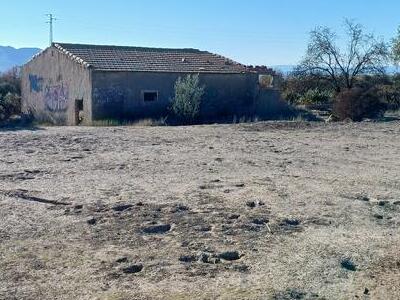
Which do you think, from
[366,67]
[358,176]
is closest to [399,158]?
[358,176]

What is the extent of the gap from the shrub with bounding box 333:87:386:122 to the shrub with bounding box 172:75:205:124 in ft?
20.3

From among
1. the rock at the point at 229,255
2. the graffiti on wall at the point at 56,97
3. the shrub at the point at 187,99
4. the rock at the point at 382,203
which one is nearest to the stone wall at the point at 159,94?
the shrub at the point at 187,99

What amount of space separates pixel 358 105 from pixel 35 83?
16.2 m

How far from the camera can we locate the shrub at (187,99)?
26.5m

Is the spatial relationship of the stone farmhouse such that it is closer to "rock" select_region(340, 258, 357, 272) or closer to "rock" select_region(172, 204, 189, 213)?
"rock" select_region(172, 204, 189, 213)

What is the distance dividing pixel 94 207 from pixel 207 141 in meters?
7.94

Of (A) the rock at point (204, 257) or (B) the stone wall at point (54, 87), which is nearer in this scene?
(A) the rock at point (204, 257)

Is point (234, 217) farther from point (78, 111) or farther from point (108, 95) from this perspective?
point (78, 111)

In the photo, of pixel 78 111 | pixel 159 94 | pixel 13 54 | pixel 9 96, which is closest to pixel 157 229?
pixel 159 94

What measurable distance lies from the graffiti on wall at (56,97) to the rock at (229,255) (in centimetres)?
2292

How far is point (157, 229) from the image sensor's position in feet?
23.4

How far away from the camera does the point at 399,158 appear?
1301 centimetres

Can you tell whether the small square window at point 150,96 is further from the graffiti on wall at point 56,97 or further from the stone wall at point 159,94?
the graffiti on wall at point 56,97

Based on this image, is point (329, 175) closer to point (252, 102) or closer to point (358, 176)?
point (358, 176)
